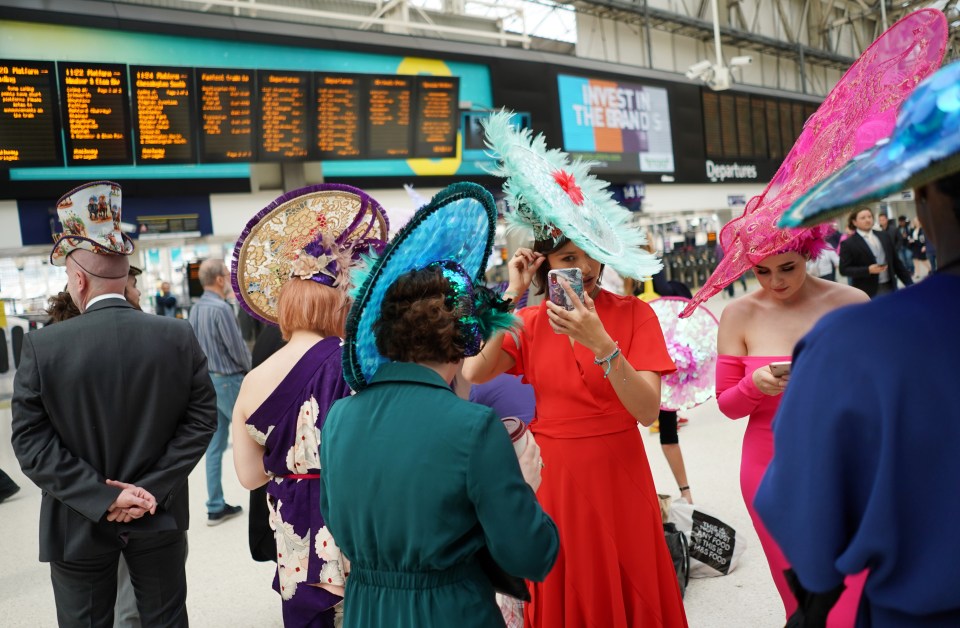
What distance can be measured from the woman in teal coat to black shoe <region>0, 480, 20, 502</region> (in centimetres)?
500

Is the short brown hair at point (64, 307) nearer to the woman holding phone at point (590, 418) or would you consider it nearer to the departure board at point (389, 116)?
the woman holding phone at point (590, 418)

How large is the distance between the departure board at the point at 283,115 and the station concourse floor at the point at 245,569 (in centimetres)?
402

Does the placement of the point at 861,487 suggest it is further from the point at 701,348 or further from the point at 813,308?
the point at 701,348

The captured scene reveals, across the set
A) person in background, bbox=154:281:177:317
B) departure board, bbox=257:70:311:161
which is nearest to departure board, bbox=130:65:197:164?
departure board, bbox=257:70:311:161

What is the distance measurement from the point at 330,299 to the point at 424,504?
1139mm

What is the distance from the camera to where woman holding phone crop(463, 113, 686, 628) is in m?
2.00

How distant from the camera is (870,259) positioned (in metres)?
6.93

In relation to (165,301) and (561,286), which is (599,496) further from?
(165,301)

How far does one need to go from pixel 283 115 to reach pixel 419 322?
7511 millimetres

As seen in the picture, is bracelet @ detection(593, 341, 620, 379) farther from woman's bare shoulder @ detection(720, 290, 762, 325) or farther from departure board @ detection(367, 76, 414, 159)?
departure board @ detection(367, 76, 414, 159)

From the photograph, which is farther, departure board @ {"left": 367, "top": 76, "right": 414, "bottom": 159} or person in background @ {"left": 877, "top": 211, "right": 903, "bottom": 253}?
departure board @ {"left": 367, "top": 76, "right": 414, "bottom": 159}

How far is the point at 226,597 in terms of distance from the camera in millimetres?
3553

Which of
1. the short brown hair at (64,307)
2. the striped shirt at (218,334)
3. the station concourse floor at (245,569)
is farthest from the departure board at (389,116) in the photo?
the short brown hair at (64,307)

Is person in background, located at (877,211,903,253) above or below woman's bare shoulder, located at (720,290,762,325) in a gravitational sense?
above
